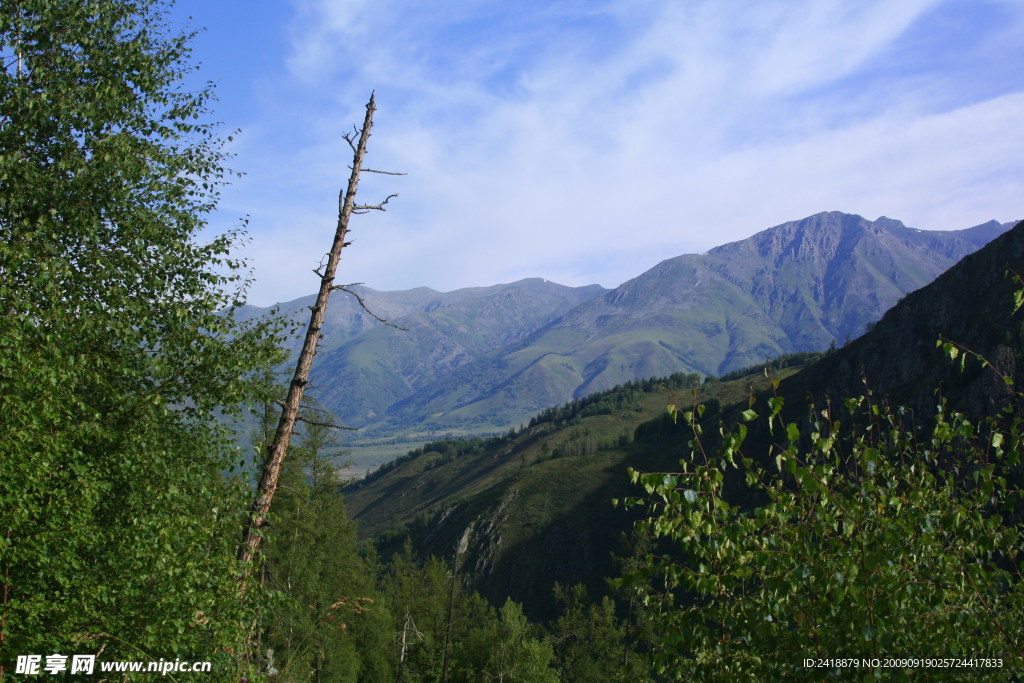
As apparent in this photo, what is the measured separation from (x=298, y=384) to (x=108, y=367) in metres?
4.94

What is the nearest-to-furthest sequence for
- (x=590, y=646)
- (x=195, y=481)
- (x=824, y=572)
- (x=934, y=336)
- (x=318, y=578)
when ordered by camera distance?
1. (x=824, y=572)
2. (x=195, y=481)
3. (x=318, y=578)
4. (x=590, y=646)
5. (x=934, y=336)

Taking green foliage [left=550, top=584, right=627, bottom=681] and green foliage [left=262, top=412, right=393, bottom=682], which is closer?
green foliage [left=262, top=412, right=393, bottom=682]

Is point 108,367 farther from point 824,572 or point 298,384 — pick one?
point 824,572

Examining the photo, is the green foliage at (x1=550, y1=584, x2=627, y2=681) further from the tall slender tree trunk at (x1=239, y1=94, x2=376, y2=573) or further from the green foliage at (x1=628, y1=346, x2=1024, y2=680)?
the green foliage at (x1=628, y1=346, x2=1024, y2=680)

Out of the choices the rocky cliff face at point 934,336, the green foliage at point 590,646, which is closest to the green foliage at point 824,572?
the green foliage at point 590,646

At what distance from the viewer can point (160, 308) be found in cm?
1644

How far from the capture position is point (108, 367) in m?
15.8

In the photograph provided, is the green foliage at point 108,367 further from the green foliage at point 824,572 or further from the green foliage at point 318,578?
the green foliage at point 318,578

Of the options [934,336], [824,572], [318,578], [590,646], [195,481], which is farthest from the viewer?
[934,336]

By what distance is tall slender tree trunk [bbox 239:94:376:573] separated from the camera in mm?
14828

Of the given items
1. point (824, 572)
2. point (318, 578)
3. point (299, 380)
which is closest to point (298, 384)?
point (299, 380)

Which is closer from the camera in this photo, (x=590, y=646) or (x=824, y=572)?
(x=824, y=572)

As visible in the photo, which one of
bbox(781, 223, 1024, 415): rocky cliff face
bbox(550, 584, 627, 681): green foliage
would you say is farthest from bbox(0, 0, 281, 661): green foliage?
bbox(781, 223, 1024, 415): rocky cliff face

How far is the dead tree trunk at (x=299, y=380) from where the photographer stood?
14840 mm
